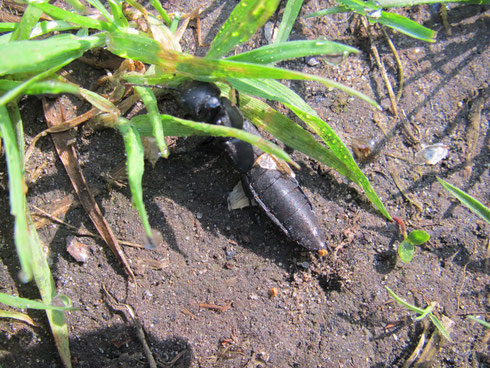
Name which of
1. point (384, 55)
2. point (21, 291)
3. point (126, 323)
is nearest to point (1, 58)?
point (21, 291)

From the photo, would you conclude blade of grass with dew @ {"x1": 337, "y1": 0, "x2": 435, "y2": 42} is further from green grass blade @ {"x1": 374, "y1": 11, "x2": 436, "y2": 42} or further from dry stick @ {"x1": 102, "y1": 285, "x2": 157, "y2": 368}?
dry stick @ {"x1": 102, "y1": 285, "x2": 157, "y2": 368}

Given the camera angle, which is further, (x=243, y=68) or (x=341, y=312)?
(x=341, y=312)

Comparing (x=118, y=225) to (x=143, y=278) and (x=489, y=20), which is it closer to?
(x=143, y=278)

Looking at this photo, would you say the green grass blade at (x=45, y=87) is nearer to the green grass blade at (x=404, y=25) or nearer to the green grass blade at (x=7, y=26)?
the green grass blade at (x=7, y=26)

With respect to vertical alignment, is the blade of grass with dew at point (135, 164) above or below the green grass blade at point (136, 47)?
below

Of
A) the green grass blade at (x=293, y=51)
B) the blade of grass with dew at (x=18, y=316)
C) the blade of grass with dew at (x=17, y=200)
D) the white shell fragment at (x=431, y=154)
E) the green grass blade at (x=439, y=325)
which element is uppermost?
the green grass blade at (x=293, y=51)

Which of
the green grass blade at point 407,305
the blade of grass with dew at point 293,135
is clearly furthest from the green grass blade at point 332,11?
the green grass blade at point 407,305

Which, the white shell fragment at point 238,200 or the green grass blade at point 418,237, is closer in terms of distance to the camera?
the green grass blade at point 418,237
